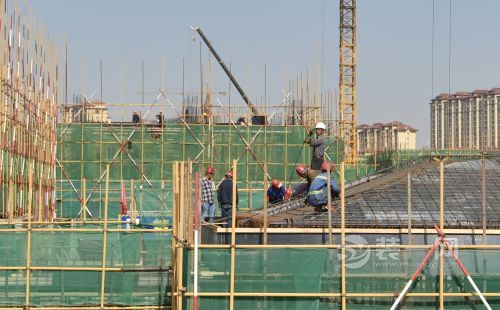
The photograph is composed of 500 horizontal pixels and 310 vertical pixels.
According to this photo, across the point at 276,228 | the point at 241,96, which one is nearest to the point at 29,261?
the point at 276,228

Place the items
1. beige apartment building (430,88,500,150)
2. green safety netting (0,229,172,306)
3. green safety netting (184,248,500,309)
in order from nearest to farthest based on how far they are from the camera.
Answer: green safety netting (184,248,500,309) → green safety netting (0,229,172,306) → beige apartment building (430,88,500,150)

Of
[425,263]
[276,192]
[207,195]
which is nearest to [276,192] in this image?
[276,192]

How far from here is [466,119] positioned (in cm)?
11531

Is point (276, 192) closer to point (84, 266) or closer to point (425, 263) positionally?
point (84, 266)

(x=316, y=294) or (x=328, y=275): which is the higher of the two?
(x=328, y=275)

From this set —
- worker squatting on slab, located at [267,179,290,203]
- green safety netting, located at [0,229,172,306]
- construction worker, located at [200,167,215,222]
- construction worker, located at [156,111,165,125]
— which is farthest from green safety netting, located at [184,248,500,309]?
construction worker, located at [156,111,165,125]

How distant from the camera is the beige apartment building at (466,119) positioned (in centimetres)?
10694

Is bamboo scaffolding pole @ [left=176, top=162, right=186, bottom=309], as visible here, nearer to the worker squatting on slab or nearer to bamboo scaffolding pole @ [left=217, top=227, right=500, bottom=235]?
bamboo scaffolding pole @ [left=217, top=227, right=500, bottom=235]

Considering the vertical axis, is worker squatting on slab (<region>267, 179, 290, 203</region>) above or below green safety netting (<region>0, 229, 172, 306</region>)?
above

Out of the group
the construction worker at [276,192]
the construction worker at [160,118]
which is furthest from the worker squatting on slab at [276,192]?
the construction worker at [160,118]

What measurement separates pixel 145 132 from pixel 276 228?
23668 millimetres

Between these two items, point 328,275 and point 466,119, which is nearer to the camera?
point 328,275

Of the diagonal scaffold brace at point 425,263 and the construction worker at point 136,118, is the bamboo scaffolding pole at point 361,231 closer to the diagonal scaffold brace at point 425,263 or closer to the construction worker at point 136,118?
the diagonal scaffold brace at point 425,263

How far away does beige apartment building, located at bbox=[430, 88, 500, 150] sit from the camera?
10694 cm
